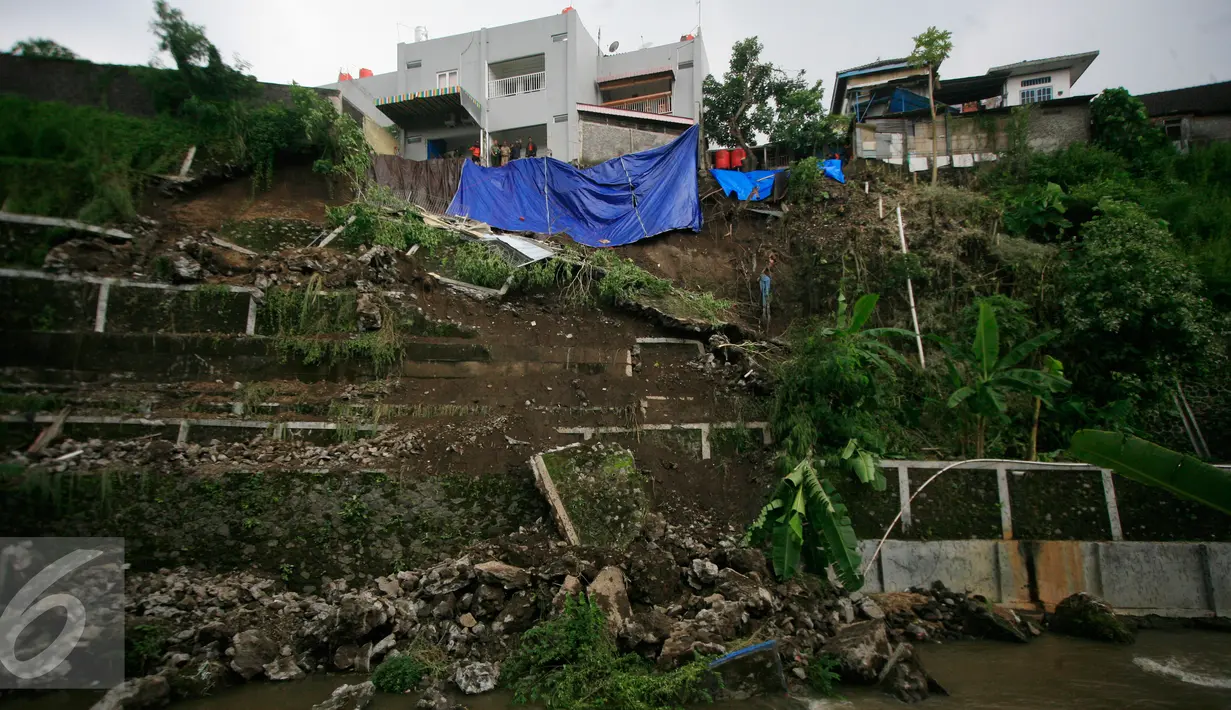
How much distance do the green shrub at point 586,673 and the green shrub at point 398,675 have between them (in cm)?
77

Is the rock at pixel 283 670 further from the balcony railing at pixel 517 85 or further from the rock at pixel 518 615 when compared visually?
the balcony railing at pixel 517 85

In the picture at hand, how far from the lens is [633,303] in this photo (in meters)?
10.8

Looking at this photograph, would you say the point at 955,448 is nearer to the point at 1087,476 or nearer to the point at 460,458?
the point at 1087,476

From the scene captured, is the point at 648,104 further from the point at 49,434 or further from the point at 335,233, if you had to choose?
the point at 49,434

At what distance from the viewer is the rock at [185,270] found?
9.09 m

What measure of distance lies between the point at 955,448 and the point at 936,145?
8507 millimetres

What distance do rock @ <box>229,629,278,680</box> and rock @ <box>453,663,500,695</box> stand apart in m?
1.79

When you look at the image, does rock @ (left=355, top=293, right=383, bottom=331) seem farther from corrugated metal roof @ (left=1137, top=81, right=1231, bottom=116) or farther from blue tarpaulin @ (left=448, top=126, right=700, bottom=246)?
corrugated metal roof @ (left=1137, top=81, right=1231, bottom=116)

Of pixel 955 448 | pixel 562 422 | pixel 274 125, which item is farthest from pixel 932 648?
pixel 274 125

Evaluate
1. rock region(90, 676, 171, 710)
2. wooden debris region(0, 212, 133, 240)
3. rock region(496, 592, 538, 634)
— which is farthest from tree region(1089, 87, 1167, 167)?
wooden debris region(0, 212, 133, 240)

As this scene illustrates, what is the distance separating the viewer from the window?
1606cm

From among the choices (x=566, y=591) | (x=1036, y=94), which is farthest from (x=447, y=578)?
(x=1036, y=94)

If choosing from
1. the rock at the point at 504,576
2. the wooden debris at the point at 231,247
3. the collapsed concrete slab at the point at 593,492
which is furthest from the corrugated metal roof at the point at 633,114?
the rock at the point at 504,576

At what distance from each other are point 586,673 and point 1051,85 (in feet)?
62.2
